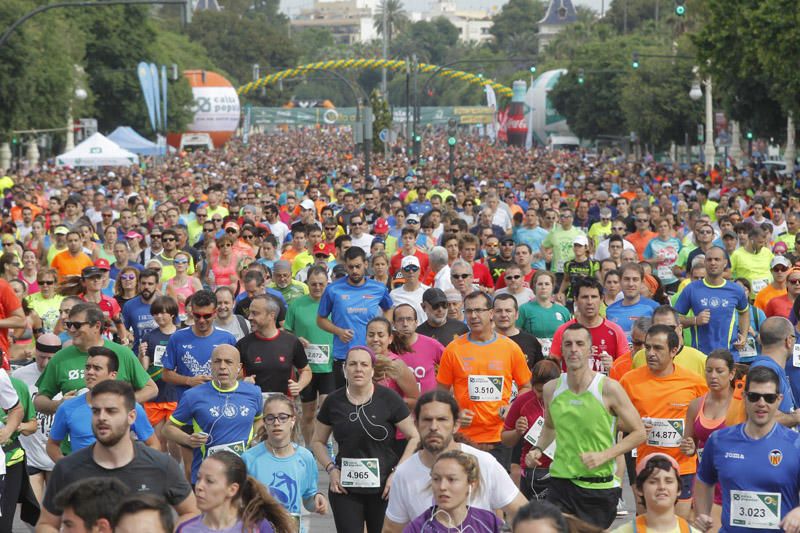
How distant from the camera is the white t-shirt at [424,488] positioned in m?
6.65

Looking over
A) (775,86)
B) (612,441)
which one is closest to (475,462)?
(612,441)

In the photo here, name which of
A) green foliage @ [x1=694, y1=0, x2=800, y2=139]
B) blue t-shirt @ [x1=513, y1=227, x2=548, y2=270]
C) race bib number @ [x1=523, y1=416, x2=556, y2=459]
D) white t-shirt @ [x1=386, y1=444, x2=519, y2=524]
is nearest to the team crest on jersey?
white t-shirt @ [x1=386, y1=444, x2=519, y2=524]

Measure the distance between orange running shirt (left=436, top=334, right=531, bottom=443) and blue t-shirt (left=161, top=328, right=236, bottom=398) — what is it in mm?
1743

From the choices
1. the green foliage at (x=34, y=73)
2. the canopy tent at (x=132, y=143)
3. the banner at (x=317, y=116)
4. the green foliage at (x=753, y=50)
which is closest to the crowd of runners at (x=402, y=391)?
the green foliage at (x=753, y=50)

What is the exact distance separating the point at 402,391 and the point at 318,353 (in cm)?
325

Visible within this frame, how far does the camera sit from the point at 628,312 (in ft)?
38.9

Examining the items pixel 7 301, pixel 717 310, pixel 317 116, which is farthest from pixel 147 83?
pixel 317 116

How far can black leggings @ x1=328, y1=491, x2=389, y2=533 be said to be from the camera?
844 cm

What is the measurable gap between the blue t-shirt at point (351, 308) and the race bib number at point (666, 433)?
3.88 metres

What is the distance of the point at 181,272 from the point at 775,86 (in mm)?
25535

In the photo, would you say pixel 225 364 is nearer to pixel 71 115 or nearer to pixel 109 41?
pixel 71 115

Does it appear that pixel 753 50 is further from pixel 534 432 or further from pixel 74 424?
pixel 74 424

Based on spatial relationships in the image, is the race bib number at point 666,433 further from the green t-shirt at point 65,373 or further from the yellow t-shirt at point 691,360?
the green t-shirt at point 65,373

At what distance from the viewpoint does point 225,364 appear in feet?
29.3
